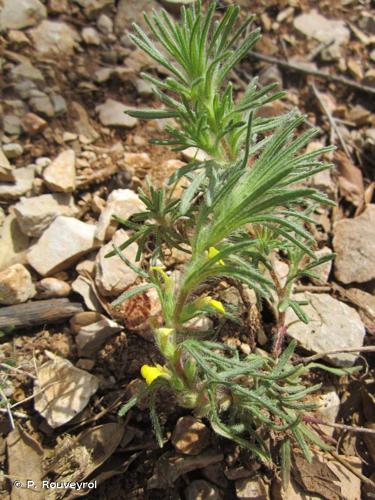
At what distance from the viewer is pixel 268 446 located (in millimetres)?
2438

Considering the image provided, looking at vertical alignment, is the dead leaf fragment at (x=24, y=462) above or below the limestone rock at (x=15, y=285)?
below

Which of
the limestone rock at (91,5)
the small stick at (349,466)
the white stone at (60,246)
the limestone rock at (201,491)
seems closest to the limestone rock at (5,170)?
the white stone at (60,246)

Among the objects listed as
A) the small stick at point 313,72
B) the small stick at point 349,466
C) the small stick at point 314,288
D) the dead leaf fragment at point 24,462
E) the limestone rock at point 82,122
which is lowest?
the dead leaf fragment at point 24,462

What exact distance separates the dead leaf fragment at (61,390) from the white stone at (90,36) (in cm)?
262

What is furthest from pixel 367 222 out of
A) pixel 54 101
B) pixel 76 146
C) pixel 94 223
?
pixel 54 101

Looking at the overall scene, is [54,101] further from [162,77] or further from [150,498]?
[150,498]

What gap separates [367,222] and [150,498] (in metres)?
2.30

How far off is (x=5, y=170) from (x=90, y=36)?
1505 mm

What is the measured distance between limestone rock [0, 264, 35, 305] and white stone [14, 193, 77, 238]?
304mm

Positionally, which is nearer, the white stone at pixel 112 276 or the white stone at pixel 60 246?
the white stone at pixel 112 276

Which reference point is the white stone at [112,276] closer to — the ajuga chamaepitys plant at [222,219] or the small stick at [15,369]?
the ajuga chamaepitys plant at [222,219]

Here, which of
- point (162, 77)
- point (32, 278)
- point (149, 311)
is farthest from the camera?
point (162, 77)

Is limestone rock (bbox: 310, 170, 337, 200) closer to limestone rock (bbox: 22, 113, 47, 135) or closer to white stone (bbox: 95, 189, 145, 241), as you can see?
white stone (bbox: 95, 189, 145, 241)

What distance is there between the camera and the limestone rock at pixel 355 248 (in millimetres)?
3102
